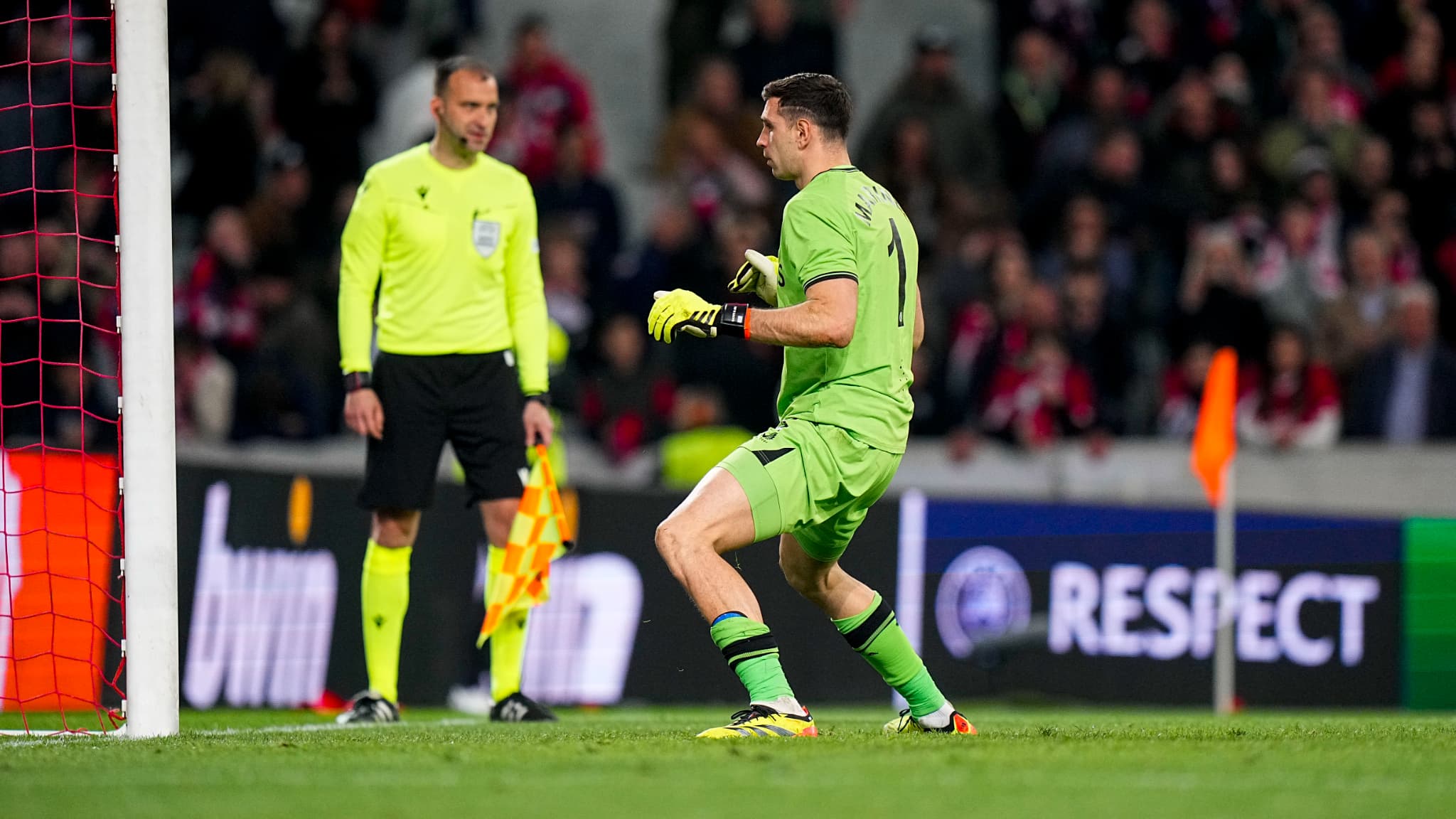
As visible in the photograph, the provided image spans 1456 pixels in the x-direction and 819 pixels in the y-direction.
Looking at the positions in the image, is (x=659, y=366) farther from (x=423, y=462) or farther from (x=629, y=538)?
(x=423, y=462)

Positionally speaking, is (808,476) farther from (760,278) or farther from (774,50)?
(774,50)

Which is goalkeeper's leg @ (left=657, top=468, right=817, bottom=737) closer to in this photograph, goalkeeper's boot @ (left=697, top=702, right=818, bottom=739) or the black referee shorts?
goalkeeper's boot @ (left=697, top=702, right=818, bottom=739)

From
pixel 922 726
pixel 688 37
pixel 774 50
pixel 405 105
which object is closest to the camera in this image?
pixel 922 726

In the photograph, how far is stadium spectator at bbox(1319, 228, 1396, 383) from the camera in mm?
12398

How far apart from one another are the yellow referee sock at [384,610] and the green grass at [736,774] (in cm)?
92

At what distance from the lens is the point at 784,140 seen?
5.69m

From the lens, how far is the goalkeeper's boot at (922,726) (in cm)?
593

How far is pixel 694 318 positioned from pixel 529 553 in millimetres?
2137

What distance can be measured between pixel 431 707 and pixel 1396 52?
9.35 m

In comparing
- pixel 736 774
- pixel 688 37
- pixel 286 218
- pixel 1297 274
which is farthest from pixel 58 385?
pixel 1297 274

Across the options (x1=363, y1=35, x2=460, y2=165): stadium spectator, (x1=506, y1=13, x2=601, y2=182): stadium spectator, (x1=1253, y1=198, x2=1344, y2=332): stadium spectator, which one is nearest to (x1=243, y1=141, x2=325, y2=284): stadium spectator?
(x1=363, y1=35, x2=460, y2=165): stadium spectator

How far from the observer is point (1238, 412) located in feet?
40.0

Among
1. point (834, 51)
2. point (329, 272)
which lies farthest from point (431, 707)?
point (834, 51)

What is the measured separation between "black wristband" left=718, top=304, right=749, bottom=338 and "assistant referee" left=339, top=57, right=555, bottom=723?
2.05 m
